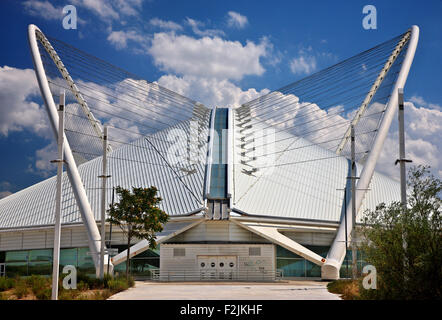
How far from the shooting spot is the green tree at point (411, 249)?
18.7m

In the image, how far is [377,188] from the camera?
5491cm

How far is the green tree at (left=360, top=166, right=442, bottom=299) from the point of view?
61.3 feet

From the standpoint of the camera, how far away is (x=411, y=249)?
19.6 metres

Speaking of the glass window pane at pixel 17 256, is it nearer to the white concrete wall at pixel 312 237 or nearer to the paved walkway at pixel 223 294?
the paved walkway at pixel 223 294

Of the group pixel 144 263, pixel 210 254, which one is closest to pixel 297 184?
pixel 210 254

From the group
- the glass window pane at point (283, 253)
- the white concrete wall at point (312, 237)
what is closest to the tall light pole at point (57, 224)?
the glass window pane at point (283, 253)

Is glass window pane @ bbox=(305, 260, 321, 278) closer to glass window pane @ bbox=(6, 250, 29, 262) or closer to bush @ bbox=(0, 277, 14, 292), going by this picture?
glass window pane @ bbox=(6, 250, 29, 262)

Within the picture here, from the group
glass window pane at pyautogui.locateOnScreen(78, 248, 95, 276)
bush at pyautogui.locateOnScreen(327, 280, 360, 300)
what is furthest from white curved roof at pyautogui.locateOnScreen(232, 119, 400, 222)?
bush at pyautogui.locateOnScreen(327, 280, 360, 300)

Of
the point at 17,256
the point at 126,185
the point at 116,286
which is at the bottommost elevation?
the point at 116,286

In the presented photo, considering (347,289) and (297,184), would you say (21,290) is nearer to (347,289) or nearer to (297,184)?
(347,289)
